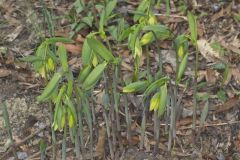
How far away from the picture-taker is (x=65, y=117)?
185 centimetres

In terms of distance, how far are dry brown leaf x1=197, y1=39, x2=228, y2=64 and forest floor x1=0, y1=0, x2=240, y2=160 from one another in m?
0.03

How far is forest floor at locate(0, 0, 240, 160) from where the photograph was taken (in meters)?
2.29

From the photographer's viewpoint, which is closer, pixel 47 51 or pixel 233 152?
pixel 47 51

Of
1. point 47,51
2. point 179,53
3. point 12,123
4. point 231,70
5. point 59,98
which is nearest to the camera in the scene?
point 59,98

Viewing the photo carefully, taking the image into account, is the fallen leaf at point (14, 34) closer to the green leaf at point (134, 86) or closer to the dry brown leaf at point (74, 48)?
the dry brown leaf at point (74, 48)

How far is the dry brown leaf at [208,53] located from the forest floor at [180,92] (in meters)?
0.03

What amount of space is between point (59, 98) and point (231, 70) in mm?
1171

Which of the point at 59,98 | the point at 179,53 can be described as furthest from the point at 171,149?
the point at 59,98

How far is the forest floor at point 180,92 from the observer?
7.52 feet

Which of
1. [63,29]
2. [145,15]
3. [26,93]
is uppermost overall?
[145,15]

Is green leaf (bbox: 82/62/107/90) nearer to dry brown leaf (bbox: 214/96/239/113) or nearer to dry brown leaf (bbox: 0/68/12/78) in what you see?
dry brown leaf (bbox: 214/96/239/113)

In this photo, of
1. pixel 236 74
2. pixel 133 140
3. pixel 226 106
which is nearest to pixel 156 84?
pixel 133 140

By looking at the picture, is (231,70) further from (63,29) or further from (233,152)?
(63,29)

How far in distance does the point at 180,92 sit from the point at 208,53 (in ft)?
1.19
